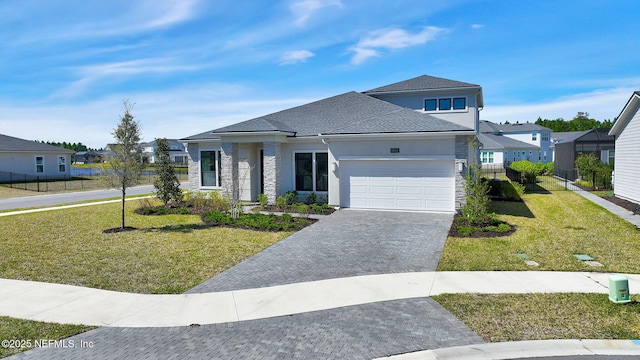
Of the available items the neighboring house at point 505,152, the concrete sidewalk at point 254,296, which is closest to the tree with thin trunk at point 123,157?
the concrete sidewalk at point 254,296

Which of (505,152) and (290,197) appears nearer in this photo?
(290,197)

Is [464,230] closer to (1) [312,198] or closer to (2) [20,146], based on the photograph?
(1) [312,198]

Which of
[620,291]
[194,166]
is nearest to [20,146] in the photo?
[194,166]

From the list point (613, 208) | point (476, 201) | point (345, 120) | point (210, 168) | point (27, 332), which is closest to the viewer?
point (27, 332)

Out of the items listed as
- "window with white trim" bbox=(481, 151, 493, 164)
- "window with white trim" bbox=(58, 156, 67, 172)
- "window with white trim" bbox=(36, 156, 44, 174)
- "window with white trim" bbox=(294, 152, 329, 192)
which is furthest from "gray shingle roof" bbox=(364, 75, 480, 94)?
"window with white trim" bbox=(481, 151, 493, 164)

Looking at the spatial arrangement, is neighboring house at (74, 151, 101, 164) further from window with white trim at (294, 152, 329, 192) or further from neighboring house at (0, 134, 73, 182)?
window with white trim at (294, 152, 329, 192)

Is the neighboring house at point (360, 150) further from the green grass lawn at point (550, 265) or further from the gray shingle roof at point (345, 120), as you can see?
the green grass lawn at point (550, 265)

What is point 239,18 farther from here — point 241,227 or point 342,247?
point 342,247

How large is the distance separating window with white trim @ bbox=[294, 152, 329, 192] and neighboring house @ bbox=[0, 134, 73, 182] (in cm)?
2987

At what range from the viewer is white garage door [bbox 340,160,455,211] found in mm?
17547

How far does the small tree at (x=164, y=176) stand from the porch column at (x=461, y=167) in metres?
13.5

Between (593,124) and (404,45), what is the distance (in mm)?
99380

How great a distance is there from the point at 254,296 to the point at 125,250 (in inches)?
223

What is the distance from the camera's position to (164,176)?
20516mm
